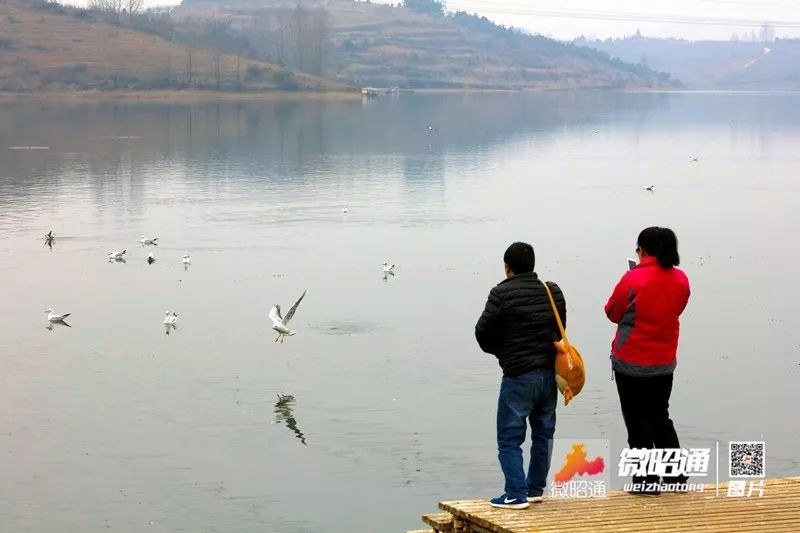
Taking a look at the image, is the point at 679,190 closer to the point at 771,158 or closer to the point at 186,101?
the point at 771,158

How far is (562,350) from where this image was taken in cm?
990

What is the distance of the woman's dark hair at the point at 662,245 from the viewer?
32.4 feet

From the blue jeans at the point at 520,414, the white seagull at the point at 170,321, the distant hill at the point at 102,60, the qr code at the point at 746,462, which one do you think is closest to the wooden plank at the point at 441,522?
the blue jeans at the point at 520,414

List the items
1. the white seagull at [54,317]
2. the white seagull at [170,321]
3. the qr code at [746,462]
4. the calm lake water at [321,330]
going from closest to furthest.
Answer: the qr code at [746,462]
the calm lake water at [321,330]
the white seagull at [170,321]
the white seagull at [54,317]

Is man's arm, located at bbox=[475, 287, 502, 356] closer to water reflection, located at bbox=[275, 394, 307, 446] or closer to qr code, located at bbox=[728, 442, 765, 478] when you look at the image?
qr code, located at bbox=[728, 442, 765, 478]

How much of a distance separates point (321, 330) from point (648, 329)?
46.5 feet

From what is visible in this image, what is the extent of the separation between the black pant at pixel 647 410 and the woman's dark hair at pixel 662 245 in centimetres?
84

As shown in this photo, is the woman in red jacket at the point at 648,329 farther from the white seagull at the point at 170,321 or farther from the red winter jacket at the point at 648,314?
the white seagull at the point at 170,321

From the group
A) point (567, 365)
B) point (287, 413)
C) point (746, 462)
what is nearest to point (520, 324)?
point (567, 365)

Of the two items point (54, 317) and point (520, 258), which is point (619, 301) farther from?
point (54, 317)

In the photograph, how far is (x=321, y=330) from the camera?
2375 cm

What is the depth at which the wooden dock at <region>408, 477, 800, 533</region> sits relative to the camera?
9.23 m

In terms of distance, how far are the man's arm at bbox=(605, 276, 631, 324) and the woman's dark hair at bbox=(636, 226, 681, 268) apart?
0.29 metres

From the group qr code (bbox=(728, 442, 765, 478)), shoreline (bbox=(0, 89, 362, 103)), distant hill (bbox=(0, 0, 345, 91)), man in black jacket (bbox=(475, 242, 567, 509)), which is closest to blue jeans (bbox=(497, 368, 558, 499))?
man in black jacket (bbox=(475, 242, 567, 509))
